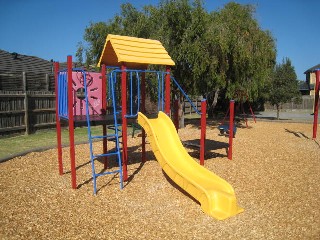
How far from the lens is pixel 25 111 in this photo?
1305 cm

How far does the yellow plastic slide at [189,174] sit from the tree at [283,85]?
1593 cm

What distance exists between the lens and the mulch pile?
4461 mm

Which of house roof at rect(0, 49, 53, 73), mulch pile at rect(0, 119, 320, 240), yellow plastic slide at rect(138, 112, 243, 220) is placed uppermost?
house roof at rect(0, 49, 53, 73)

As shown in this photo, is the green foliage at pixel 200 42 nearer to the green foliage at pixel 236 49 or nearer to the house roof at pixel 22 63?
the green foliage at pixel 236 49

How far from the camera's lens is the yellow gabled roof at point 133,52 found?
669cm

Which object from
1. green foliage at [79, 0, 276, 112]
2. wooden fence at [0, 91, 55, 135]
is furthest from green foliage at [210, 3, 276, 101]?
wooden fence at [0, 91, 55, 135]

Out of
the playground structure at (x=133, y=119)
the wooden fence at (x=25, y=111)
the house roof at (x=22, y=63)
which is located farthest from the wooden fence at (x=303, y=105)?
the playground structure at (x=133, y=119)

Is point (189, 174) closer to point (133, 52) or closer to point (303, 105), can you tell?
point (133, 52)

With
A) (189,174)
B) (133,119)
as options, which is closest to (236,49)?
(133,119)

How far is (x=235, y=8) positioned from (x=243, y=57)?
9600mm

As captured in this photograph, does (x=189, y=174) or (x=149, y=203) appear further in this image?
(x=189, y=174)

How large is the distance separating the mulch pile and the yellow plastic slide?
0.73 ft

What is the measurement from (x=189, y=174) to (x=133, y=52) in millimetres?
3080

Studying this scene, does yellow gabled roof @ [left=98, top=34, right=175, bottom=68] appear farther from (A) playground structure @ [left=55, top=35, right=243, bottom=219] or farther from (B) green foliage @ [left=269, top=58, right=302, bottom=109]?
(B) green foliage @ [left=269, top=58, right=302, bottom=109]
